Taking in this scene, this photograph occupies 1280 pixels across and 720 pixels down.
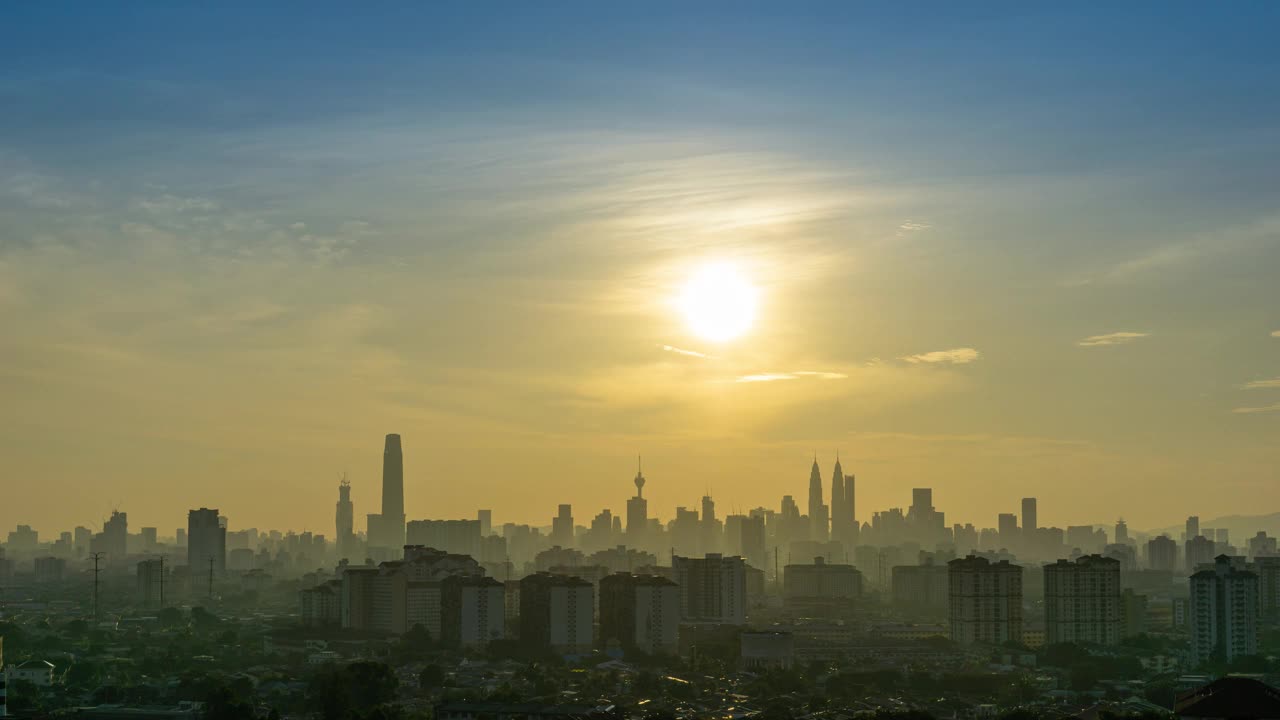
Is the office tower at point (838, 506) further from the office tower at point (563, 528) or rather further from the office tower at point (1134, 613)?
the office tower at point (1134, 613)

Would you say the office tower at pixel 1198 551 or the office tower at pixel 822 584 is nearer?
the office tower at pixel 822 584

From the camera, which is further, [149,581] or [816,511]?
[816,511]

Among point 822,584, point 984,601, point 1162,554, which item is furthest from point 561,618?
point 1162,554

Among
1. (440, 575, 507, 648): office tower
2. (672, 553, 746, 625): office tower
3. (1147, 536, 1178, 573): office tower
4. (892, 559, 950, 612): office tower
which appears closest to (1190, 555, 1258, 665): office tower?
(672, 553, 746, 625): office tower

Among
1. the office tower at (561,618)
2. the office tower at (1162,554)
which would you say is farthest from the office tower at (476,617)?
the office tower at (1162,554)

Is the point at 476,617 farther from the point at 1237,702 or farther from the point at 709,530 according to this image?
the point at 709,530
